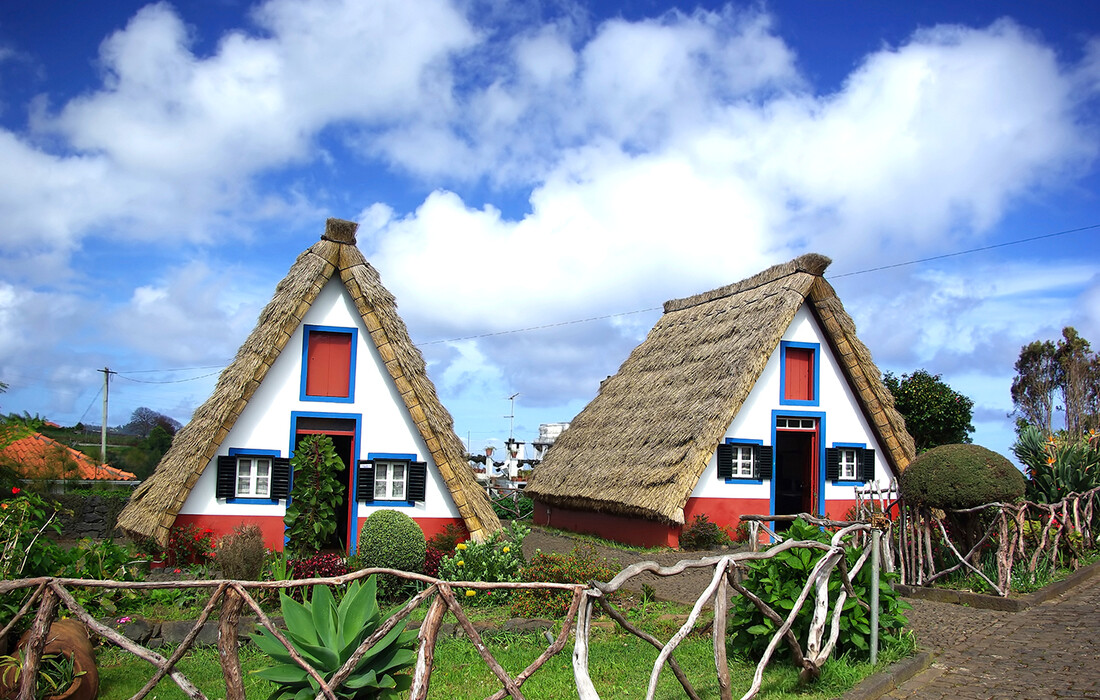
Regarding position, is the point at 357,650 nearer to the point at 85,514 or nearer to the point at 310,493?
the point at 310,493

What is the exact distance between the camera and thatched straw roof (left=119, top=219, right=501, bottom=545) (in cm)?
1220

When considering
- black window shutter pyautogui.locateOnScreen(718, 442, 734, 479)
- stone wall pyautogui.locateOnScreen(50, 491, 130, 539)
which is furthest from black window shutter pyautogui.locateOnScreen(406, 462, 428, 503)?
stone wall pyautogui.locateOnScreen(50, 491, 130, 539)

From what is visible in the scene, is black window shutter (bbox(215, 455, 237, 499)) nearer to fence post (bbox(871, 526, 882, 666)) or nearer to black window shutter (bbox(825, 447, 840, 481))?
fence post (bbox(871, 526, 882, 666))

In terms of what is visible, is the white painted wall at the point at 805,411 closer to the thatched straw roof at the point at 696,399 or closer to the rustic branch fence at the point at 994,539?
the thatched straw roof at the point at 696,399

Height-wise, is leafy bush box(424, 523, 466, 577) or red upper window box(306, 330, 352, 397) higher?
red upper window box(306, 330, 352, 397)

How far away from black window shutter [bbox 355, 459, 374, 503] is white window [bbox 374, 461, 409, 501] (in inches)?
4.2

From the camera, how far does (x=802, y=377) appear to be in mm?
17500

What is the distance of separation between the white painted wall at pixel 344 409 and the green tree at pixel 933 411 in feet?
46.5

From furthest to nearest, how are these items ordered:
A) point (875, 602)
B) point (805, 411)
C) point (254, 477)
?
point (805, 411), point (254, 477), point (875, 602)

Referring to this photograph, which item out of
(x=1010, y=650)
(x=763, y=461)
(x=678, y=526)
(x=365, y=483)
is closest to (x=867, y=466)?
(x=763, y=461)

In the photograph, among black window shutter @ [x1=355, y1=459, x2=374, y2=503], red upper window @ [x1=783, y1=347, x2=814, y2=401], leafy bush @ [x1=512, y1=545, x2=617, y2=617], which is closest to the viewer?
leafy bush @ [x1=512, y1=545, x2=617, y2=617]

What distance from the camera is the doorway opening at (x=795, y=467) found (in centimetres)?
1738

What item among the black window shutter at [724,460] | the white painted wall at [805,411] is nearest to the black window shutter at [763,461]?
the white painted wall at [805,411]

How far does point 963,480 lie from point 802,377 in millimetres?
6815
